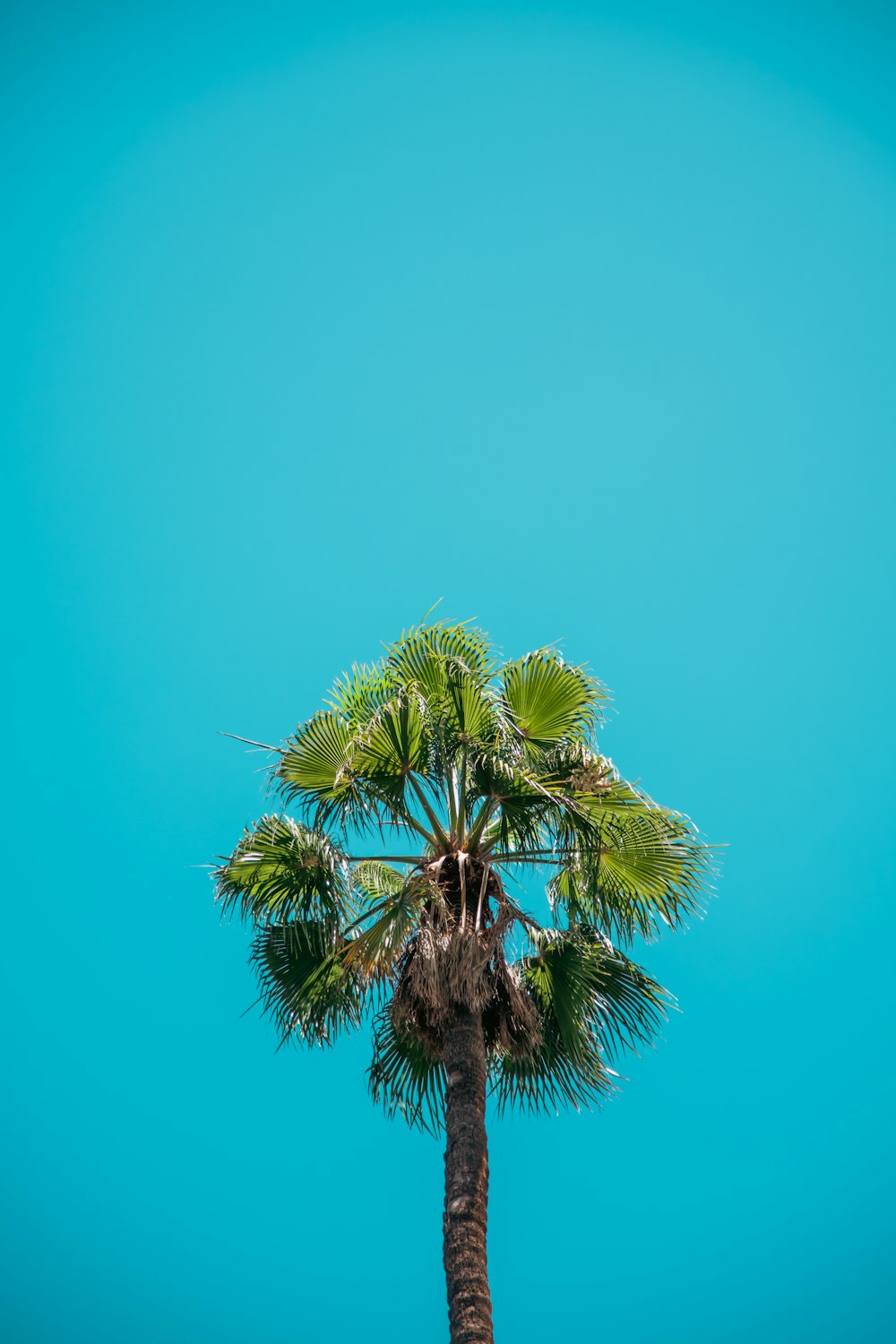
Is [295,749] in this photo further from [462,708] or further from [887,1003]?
[887,1003]

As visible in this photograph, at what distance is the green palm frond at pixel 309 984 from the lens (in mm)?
9672

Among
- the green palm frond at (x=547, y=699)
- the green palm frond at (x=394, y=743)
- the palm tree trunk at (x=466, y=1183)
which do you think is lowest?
the palm tree trunk at (x=466, y=1183)

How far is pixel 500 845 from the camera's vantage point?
988 centimetres

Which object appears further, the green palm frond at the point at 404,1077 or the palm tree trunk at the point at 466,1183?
the green palm frond at the point at 404,1077

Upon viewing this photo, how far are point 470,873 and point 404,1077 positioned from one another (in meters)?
1.87

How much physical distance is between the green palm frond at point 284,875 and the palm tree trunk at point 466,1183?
59.2 inches

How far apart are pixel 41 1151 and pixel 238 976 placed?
767 centimetres

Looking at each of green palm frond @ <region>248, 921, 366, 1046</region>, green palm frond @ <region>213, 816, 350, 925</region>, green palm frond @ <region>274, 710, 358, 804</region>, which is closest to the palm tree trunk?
green palm frond @ <region>248, 921, 366, 1046</region>

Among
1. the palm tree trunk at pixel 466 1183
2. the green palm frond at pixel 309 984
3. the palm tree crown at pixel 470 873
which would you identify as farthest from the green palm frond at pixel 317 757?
the palm tree trunk at pixel 466 1183

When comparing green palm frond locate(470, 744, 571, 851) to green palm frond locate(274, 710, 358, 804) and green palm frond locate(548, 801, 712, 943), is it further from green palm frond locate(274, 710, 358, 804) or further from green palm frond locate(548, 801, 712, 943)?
green palm frond locate(274, 710, 358, 804)

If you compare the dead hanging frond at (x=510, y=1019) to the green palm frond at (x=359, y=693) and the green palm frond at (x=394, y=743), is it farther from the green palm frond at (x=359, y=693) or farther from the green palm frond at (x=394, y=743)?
the green palm frond at (x=359, y=693)

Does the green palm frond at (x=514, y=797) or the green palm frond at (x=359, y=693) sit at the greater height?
the green palm frond at (x=359, y=693)

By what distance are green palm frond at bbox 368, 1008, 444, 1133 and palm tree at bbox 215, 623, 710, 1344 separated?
0.05ft

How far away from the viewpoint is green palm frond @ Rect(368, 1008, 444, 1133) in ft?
32.4
